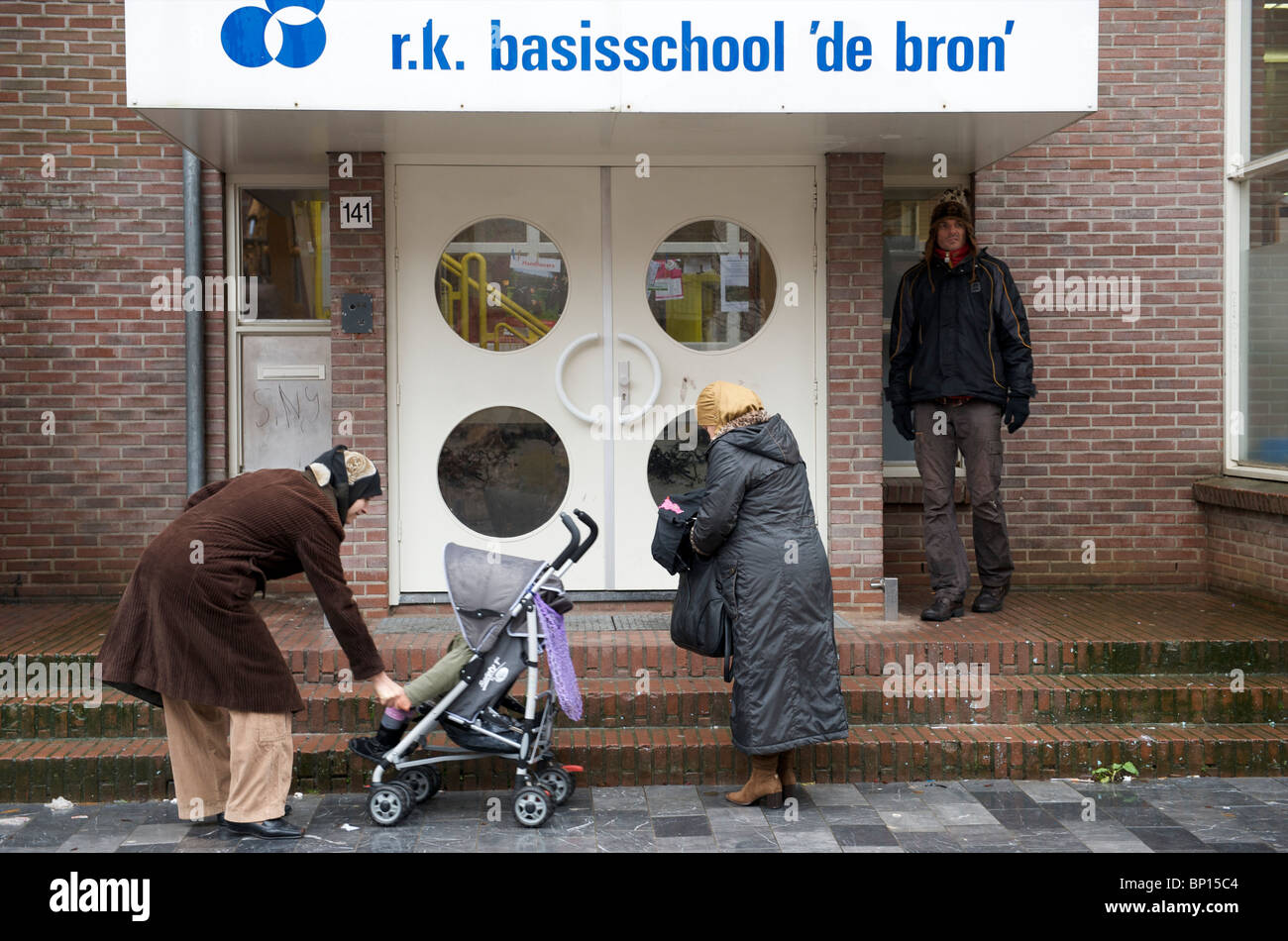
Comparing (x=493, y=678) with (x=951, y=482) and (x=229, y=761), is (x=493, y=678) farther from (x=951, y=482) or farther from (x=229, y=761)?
(x=951, y=482)

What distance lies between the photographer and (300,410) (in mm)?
7344

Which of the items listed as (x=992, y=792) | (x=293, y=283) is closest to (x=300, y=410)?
(x=293, y=283)

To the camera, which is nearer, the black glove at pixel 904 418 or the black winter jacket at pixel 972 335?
the black winter jacket at pixel 972 335

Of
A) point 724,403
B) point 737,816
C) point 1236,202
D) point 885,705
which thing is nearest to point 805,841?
point 737,816

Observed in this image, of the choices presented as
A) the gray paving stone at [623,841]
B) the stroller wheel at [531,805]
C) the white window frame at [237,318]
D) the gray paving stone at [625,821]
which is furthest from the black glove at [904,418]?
the white window frame at [237,318]

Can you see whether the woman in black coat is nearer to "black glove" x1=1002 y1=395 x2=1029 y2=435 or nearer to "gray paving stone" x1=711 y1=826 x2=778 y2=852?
"gray paving stone" x1=711 y1=826 x2=778 y2=852

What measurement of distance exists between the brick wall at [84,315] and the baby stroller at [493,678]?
2.99 meters

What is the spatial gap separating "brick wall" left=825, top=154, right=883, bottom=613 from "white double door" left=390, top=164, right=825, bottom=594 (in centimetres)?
15

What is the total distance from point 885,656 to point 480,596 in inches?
86.5

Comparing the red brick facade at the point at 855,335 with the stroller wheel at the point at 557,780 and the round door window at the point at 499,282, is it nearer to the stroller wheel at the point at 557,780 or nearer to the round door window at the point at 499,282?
the round door window at the point at 499,282

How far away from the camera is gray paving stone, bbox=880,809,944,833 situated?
16.6 ft

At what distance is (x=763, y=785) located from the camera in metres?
5.22

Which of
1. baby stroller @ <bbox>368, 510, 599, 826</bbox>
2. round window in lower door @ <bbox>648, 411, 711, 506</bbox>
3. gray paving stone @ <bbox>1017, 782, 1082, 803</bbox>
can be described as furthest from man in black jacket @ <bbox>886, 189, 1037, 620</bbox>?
baby stroller @ <bbox>368, 510, 599, 826</bbox>

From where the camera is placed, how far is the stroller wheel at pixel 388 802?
500 centimetres
